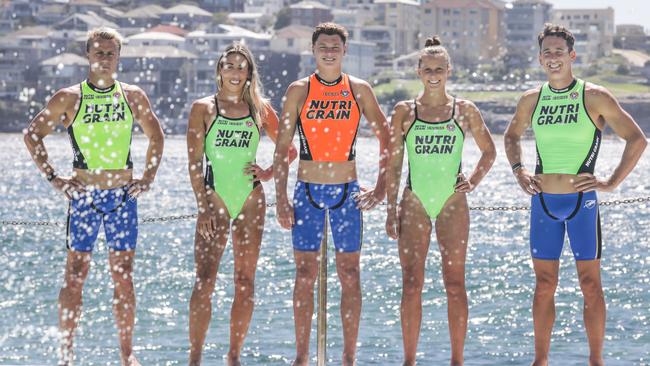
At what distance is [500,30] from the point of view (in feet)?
634

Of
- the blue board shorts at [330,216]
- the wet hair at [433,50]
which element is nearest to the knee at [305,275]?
the blue board shorts at [330,216]

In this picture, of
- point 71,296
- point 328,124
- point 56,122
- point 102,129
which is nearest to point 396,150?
point 328,124

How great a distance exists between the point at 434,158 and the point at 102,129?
6.46 ft

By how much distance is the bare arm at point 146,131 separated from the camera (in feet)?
23.1

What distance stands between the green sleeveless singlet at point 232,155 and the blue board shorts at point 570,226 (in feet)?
5.65

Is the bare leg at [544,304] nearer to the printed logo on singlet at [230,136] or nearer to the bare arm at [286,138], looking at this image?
the bare arm at [286,138]

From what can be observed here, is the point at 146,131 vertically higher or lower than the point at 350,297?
higher

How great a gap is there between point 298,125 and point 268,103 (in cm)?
32

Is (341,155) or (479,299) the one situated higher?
(341,155)

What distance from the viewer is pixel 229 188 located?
7074 mm

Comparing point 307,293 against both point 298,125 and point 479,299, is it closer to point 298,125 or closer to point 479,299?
point 298,125

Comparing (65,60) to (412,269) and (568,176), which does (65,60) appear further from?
(568,176)

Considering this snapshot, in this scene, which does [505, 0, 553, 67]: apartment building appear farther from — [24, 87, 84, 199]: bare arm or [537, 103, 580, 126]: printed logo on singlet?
[24, 87, 84, 199]: bare arm

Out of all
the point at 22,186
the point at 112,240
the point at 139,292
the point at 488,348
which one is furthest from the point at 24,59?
the point at 112,240
